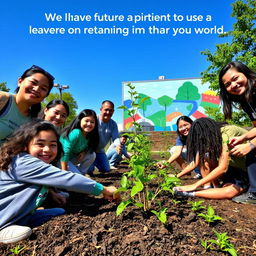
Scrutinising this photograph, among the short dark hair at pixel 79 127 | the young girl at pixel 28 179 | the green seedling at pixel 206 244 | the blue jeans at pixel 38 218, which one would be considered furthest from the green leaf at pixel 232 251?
the short dark hair at pixel 79 127

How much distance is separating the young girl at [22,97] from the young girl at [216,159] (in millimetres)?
2019

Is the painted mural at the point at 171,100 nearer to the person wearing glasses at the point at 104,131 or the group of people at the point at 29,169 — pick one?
the person wearing glasses at the point at 104,131

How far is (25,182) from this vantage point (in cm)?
169

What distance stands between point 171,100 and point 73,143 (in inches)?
857

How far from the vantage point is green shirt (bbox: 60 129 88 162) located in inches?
127

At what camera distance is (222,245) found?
1.29 m

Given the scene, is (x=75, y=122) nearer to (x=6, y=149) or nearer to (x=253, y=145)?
(x=6, y=149)

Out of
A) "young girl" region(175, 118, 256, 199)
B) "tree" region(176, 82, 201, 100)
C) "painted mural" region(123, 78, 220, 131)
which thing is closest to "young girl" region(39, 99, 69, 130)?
"young girl" region(175, 118, 256, 199)

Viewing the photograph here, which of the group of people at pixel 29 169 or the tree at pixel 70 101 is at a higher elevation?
the tree at pixel 70 101

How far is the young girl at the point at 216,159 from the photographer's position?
2.48 metres

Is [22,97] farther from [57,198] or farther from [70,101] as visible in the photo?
[70,101]

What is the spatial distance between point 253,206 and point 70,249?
2065 mm

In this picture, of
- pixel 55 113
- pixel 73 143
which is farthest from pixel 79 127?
pixel 55 113

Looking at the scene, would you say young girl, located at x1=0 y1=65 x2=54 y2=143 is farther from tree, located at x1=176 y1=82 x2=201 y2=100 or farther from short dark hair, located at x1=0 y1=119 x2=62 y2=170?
tree, located at x1=176 y1=82 x2=201 y2=100
